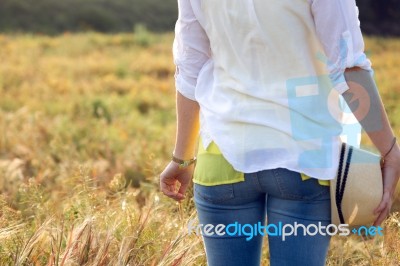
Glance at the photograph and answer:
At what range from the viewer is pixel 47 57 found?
15352mm

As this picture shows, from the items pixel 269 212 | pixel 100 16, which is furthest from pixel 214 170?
pixel 100 16

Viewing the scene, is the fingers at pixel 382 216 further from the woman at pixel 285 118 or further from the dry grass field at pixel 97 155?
the dry grass field at pixel 97 155

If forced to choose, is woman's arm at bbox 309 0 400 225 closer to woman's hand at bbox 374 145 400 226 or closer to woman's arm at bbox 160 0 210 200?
woman's hand at bbox 374 145 400 226

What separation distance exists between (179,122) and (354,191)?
0.54 meters

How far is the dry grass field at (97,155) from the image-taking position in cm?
286

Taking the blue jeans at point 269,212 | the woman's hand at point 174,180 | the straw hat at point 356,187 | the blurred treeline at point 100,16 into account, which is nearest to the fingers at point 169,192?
the woman's hand at point 174,180

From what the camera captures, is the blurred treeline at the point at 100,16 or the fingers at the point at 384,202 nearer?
the fingers at the point at 384,202

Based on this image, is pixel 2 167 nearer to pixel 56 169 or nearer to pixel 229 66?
pixel 56 169

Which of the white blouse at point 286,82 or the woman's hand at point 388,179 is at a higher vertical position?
the white blouse at point 286,82

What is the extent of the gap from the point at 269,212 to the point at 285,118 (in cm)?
25

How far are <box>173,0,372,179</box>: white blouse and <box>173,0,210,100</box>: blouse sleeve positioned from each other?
5.9 inches

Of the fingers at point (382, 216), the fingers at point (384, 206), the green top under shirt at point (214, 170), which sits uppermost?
the green top under shirt at point (214, 170)

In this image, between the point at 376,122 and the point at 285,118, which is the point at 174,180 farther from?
the point at 376,122

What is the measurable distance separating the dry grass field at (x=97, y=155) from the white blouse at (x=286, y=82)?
31.3 inches
